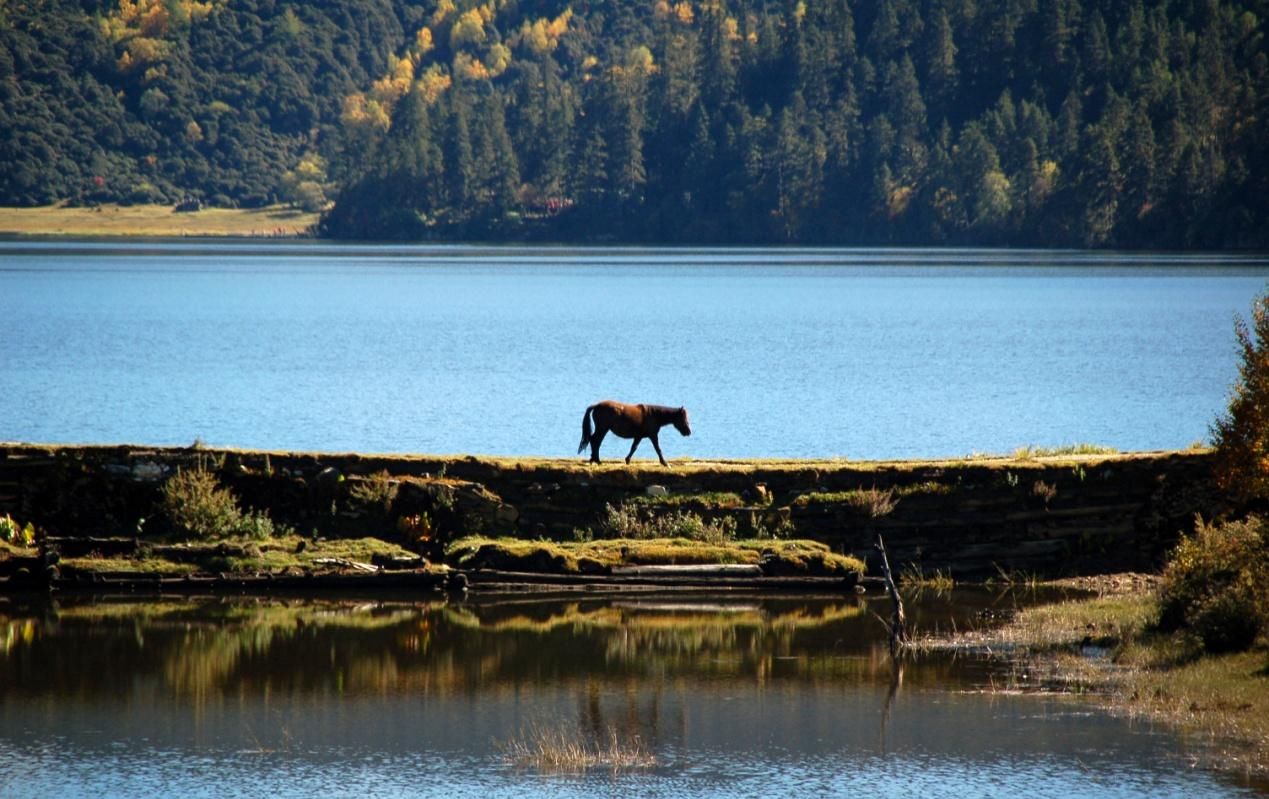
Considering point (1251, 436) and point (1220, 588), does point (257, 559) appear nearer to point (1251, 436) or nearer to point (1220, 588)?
point (1220, 588)

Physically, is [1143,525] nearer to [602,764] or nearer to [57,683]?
[602,764]

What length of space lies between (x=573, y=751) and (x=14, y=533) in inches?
506

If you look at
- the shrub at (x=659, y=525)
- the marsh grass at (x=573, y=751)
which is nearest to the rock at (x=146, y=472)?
the shrub at (x=659, y=525)

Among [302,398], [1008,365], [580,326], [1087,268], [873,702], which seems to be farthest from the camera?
[1087,268]

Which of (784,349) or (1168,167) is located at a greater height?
(1168,167)

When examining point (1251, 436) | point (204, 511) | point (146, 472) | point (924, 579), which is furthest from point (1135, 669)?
point (146, 472)

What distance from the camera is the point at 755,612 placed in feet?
84.6

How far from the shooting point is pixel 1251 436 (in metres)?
27.0

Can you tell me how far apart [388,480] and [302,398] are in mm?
36604

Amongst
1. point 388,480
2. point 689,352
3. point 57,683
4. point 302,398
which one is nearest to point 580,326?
point 689,352

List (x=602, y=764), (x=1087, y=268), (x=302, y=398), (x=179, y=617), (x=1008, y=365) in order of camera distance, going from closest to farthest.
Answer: (x=602, y=764)
(x=179, y=617)
(x=302, y=398)
(x=1008, y=365)
(x=1087, y=268)

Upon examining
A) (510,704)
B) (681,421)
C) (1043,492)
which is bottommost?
(510,704)

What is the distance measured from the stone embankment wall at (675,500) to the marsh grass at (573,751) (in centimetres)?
964

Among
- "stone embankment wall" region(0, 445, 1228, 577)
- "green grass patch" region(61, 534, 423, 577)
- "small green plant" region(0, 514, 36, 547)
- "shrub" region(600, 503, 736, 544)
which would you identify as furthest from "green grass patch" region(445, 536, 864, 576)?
"small green plant" region(0, 514, 36, 547)
